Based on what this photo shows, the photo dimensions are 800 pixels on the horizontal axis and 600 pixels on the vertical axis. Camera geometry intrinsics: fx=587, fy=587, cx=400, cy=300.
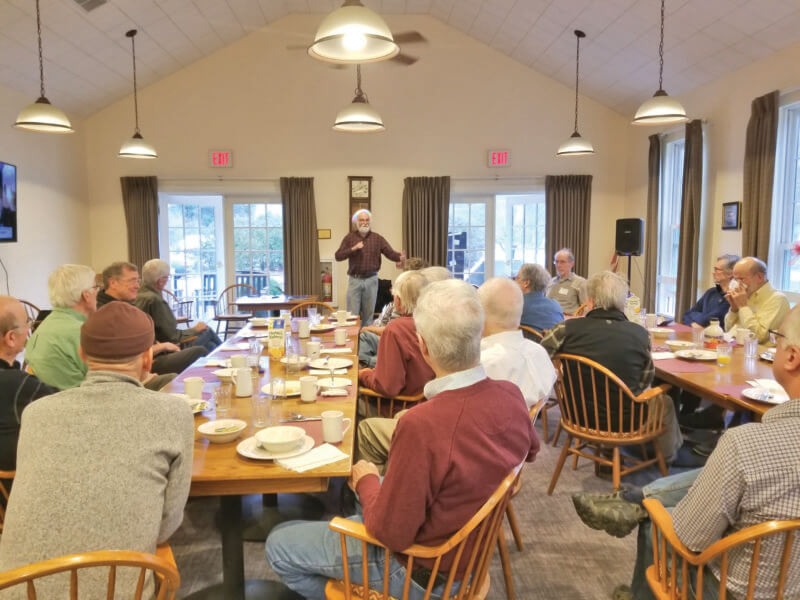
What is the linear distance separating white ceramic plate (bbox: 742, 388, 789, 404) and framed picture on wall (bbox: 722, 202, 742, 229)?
11.5ft

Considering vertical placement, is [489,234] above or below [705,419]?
above

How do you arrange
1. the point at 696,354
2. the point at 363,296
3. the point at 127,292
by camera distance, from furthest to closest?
the point at 363,296
the point at 127,292
the point at 696,354

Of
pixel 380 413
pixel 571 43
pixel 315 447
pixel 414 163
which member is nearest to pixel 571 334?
pixel 380 413

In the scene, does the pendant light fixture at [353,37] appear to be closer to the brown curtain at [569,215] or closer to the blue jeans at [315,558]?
the blue jeans at [315,558]

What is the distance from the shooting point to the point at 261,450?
1.91m

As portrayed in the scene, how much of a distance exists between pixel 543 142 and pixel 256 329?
5.15m

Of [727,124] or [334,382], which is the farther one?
[727,124]

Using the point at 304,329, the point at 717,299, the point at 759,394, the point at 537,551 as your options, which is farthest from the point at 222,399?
the point at 717,299

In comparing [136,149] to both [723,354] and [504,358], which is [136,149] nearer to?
[504,358]

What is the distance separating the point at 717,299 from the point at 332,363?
10.7ft

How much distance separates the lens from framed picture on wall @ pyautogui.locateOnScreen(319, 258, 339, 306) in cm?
812

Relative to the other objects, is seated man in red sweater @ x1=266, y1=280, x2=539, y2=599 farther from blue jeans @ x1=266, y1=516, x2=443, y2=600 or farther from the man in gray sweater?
the man in gray sweater

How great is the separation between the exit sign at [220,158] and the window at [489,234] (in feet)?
10.1

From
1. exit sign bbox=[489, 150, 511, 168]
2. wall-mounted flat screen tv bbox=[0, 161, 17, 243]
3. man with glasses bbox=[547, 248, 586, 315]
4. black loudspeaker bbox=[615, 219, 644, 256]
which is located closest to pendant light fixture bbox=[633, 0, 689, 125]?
man with glasses bbox=[547, 248, 586, 315]
